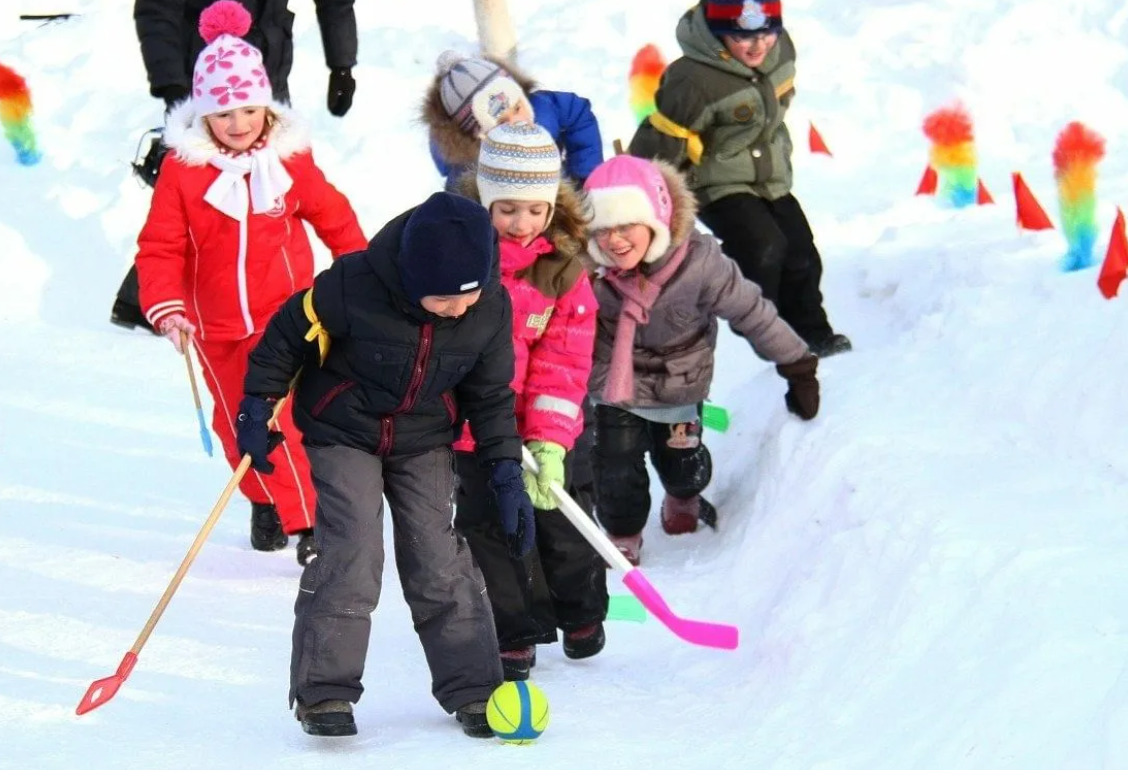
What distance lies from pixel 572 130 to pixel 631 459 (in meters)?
1.26

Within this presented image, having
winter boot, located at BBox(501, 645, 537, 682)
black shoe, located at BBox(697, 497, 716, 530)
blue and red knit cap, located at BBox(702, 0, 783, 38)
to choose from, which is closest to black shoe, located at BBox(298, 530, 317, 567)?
winter boot, located at BBox(501, 645, 537, 682)

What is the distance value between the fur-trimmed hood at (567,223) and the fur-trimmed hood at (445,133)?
1164mm

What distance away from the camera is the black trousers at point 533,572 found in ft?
16.5

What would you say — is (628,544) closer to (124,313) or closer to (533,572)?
(533,572)

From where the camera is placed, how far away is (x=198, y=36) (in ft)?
22.5

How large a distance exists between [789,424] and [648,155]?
129 centimetres

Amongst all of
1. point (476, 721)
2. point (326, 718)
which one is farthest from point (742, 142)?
point (326, 718)

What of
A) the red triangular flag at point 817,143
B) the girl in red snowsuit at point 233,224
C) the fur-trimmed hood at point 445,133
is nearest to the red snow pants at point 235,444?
the girl in red snowsuit at point 233,224

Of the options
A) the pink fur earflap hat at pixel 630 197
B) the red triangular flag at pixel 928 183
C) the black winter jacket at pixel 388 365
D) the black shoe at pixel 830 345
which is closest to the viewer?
the black winter jacket at pixel 388 365

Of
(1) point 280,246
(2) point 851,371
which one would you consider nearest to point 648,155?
(2) point 851,371

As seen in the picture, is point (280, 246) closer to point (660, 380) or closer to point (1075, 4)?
point (660, 380)

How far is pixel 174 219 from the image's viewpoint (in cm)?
575

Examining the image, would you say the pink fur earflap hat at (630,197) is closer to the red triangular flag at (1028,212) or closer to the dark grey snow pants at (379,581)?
the dark grey snow pants at (379,581)

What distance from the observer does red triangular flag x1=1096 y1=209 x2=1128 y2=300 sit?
567cm
